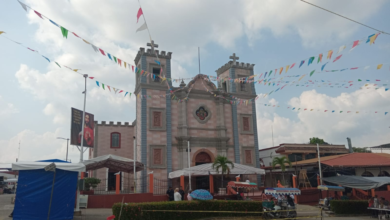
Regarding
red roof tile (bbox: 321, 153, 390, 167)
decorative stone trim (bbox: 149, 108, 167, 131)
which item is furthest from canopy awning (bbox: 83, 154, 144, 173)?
red roof tile (bbox: 321, 153, 390, 167)

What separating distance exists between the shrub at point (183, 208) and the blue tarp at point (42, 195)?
211cm

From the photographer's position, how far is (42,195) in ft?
42.9

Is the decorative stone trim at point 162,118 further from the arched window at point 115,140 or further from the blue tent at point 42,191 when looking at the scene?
the blue tent at point 42,191

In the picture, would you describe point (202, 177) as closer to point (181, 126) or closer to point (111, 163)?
point (181, 126)

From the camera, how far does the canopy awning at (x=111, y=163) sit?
2114 centimetres

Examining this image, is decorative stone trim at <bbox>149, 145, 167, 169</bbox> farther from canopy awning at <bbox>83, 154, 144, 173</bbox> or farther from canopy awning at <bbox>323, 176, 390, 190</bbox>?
canopy awning at <bbox>323, 176, 390, 190</bbox>

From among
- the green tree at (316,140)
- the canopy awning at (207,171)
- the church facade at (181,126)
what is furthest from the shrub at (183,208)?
the green tree at (316,140)

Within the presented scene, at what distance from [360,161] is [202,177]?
48.6 ft

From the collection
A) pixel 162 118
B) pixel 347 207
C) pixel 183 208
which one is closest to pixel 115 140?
pixel 162 118

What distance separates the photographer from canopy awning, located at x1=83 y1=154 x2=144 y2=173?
69.4 feet

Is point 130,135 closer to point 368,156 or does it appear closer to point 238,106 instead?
point 238,106

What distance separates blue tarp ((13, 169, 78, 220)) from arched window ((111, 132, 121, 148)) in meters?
19.8

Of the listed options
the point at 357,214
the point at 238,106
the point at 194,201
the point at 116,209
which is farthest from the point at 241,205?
the point at 238,106

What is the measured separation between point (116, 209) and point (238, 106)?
21399mm
